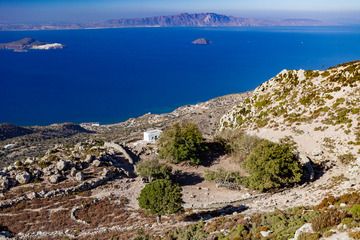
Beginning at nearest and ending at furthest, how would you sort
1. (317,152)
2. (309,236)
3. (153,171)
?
(309,236) → (153,171) → (317,152)

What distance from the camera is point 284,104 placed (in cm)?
5503

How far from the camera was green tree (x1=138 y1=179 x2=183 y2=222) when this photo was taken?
31391mm

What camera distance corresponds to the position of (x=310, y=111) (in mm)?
50875

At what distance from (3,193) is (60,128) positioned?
92206mm

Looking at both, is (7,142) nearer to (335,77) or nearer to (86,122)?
(86,122)

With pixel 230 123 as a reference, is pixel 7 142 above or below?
below

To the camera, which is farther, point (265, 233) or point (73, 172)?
point (73, 172)

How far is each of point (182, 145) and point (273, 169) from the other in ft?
40.4

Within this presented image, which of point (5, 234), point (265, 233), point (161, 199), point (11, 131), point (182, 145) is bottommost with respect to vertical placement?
point (11, 131)

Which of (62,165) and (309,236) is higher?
(309,236)

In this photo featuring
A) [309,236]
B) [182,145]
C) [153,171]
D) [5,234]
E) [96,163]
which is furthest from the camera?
[96,163]

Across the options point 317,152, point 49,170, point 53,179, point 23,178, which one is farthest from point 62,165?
point 317,152

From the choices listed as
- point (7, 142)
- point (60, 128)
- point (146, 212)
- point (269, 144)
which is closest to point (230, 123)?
point (269, 144)

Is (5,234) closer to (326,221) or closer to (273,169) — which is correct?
(273,169)
